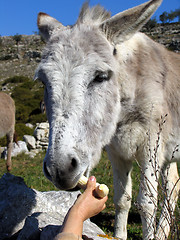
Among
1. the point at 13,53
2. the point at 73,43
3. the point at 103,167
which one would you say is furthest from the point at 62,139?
the point at 13,53

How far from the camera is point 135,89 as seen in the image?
2.95m

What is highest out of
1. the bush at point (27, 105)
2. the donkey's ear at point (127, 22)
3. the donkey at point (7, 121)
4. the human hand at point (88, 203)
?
the donkey's ear at point (127, 22)

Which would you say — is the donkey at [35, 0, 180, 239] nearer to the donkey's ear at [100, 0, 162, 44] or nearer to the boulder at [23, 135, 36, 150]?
the donkey's ear at [100, 0, 162, 44]

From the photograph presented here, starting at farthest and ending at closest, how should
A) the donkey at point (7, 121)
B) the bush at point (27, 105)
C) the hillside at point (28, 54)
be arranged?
1. the hillside at point (28, 54)
2. the bush at point (27, 105)
3. the donkey at point (7, 121)

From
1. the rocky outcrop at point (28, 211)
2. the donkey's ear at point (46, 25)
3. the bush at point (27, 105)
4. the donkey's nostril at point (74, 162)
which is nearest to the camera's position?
the donkey's nostril at point (74, 162)

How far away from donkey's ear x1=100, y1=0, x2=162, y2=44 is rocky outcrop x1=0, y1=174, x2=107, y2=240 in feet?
7.27

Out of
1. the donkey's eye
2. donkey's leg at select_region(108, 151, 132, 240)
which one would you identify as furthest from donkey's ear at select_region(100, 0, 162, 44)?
donkey's leg at select_region(108, 151, 132, 240)

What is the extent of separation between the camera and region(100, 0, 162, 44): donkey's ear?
2.40m

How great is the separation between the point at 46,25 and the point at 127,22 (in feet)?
3.59

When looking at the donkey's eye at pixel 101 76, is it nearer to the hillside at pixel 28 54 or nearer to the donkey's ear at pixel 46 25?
the donkey's ear at pixel 46 25

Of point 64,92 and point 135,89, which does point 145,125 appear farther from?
point 64,92

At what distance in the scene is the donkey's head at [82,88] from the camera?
1.88 meters

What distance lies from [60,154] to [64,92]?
1.84ft

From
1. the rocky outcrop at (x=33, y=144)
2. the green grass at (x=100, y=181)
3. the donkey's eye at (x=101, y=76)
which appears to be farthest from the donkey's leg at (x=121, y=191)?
the rocky outcrop at (x=33, y=144)
